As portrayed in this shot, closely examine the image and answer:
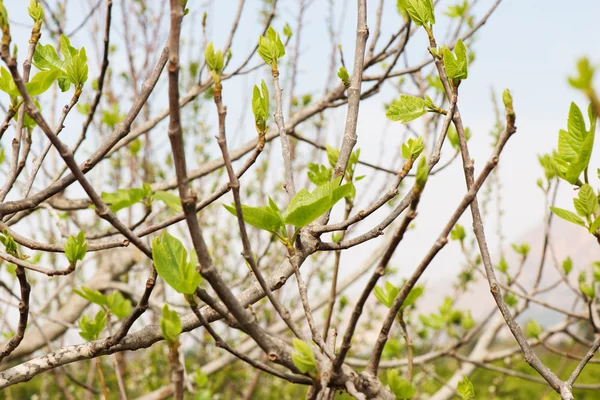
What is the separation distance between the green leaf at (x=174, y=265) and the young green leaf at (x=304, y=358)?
0.14 meters

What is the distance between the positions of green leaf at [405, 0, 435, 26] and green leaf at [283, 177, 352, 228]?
401 mm

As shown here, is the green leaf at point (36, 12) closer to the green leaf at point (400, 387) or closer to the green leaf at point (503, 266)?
the green leaf at point (400, 387)

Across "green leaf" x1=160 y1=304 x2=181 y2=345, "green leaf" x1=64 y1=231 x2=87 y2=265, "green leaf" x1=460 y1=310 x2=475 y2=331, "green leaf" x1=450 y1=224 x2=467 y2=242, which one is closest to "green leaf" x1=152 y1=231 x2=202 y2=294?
"green leaf" x1=160 y1=304 x2=181 y2=345

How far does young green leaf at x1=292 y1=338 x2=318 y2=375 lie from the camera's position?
588mm

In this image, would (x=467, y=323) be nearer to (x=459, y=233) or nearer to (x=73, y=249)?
(x=459, y=233)

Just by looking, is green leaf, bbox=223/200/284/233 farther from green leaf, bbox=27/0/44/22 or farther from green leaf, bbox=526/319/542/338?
green leaf, bbox=526/319/542/338

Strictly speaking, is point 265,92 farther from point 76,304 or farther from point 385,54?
point 76,304

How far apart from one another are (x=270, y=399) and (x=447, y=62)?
505 centimetres

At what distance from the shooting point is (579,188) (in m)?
0.81

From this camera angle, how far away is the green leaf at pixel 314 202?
655 millimetres

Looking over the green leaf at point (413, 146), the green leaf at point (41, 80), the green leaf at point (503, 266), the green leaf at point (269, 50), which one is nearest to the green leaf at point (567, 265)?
the green leaf at point (503, 266)

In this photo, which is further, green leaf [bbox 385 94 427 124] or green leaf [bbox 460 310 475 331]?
green leaf [bbox 460 310 475 331]

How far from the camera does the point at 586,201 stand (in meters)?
0.80

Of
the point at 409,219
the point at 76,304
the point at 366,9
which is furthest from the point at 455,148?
the point at 76,304
